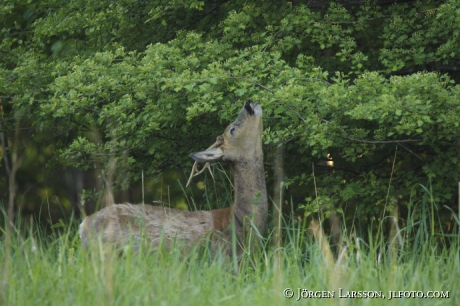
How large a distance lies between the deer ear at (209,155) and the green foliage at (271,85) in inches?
14.1

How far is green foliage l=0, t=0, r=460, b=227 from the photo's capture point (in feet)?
20.7

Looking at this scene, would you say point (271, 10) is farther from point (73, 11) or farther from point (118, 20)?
point (73, 11)

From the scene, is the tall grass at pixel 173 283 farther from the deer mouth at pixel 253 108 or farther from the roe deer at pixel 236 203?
the deer mouth at pixel 253 108

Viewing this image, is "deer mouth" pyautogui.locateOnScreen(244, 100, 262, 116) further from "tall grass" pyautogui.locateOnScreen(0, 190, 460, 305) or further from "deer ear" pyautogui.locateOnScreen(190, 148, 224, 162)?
"tall grass" pyautogui.locateOnScreen(0, 190, 460, 305)

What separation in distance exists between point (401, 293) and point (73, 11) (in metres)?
5.60

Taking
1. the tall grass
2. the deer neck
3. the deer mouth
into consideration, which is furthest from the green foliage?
the tall grass

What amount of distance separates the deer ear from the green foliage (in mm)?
359

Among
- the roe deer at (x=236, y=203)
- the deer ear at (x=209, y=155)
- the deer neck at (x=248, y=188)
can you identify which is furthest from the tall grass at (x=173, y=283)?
the deer neck at (x=248, y=188)

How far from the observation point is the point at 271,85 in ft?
21.5

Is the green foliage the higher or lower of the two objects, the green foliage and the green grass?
the higher

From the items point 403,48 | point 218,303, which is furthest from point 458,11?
point 218,303

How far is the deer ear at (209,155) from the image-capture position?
247 inches

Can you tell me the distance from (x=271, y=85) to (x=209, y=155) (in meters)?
0.83

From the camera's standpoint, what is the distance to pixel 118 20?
8.17 metres
